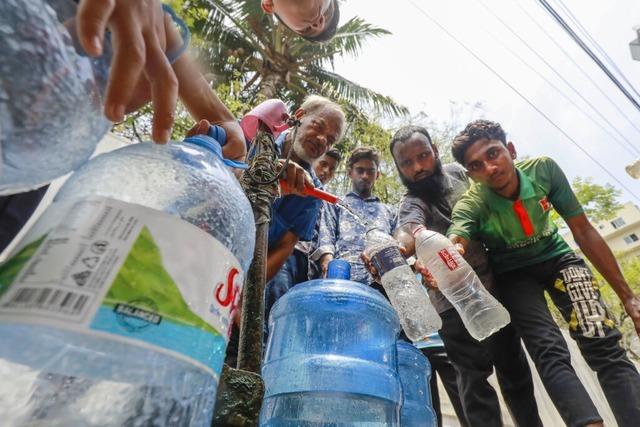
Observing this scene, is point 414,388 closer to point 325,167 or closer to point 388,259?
point 388,259

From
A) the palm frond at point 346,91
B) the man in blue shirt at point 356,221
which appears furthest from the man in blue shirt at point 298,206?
the palm frond at point 346,91

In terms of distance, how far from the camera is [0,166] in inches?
20.8

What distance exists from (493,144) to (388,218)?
1.12 m

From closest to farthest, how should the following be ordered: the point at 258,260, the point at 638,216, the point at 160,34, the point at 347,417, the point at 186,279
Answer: the point at 186,279
the point at 160,34
the point at 258,260
the point at 347,417
the point at 638,216

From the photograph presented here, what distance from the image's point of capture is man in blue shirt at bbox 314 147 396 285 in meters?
2.61

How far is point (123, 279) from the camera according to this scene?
17.8 inches

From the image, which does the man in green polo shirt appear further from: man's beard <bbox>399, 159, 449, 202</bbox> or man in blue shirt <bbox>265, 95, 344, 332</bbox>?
man in blue shirt <bbox>265, 95, 344, 332</bbox>

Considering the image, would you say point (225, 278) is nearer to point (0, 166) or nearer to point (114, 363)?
point (114, 363)

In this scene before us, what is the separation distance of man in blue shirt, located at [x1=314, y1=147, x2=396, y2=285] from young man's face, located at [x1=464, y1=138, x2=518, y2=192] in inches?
32.0

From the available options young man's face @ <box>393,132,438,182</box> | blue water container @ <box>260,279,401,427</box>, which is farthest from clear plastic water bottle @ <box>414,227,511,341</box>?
young man's face @ <box>393,132,438,182</box>

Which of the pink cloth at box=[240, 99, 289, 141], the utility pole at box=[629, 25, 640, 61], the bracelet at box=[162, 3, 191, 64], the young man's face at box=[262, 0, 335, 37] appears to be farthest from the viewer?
the utility pole at box=[629, 25, 640, 61]

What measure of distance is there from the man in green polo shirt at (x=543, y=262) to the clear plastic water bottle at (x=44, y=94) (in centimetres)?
194

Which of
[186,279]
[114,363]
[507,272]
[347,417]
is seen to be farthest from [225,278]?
[507,272]

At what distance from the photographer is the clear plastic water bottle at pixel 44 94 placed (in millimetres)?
497
